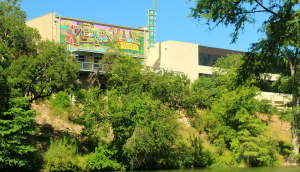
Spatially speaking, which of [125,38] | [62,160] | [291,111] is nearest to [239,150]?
[291,111]

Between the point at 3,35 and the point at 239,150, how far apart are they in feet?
83.5

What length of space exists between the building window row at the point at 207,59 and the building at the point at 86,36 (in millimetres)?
12085

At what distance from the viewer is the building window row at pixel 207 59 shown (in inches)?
2256

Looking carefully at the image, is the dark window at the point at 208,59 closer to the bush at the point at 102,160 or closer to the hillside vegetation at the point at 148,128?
the hillside vegetation at the point at 148,128

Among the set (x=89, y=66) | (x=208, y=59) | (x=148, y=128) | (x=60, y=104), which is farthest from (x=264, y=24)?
(x=208, y=59)

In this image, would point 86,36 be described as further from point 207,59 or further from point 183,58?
point 207,59

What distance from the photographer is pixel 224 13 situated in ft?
46.7

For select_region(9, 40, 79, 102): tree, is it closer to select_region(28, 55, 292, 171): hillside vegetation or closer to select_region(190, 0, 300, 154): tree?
select_region(28, 55, 292, 171): hillside vegetation

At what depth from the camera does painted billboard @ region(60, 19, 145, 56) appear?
44312 millimetres

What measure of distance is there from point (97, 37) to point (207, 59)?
2072 cm

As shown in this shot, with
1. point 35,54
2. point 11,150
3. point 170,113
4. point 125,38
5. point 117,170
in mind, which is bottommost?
point 117,170

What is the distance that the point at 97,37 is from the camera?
46.3 metres

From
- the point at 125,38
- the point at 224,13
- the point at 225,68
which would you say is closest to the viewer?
the point at 224,13

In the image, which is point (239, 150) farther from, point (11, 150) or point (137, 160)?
point (11, 150)
